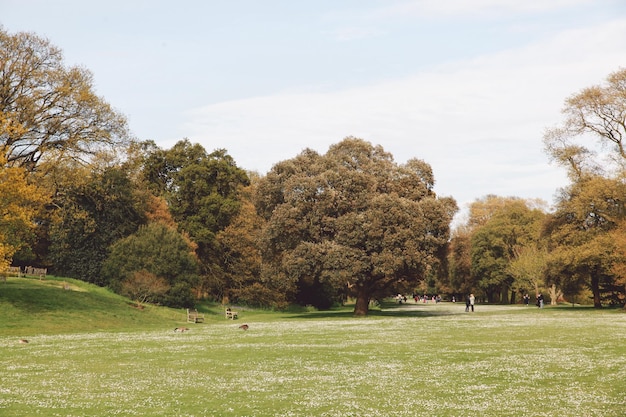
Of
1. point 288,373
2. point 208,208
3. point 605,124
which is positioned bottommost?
point 288,373

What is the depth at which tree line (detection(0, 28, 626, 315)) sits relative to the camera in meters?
50.9

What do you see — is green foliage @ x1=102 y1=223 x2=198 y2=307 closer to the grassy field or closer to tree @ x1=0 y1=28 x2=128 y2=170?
tree @ x1=0 y1=28 x2=128 y2=170

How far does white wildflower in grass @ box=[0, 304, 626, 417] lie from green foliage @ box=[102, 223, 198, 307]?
3478cm

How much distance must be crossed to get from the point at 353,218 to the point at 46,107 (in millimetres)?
26683

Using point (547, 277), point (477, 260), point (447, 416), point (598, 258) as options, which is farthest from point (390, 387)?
point (477, 260)

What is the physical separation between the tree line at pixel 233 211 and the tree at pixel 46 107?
108 millimetres

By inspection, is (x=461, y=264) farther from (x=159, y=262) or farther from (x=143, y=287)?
(x=143, y=287)

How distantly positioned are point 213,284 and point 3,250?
44.3 metres

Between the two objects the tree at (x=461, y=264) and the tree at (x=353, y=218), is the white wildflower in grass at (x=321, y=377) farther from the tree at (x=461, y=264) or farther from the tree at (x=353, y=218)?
the tree at (x=461, y=264)

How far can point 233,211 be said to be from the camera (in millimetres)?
84562

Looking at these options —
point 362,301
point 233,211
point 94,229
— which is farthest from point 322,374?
point 233,211

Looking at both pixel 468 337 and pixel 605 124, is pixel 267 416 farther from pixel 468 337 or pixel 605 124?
pixel 605 124

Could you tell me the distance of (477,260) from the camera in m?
111

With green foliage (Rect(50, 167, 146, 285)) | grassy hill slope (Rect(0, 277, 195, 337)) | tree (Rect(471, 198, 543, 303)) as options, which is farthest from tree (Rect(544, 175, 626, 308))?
green foliage (Rect(50, 167, 146, 285))
